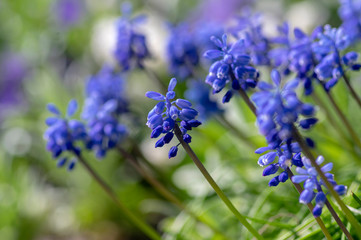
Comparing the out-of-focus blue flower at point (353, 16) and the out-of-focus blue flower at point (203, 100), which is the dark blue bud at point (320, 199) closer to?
the out-of-focus blue flower at point (353, 16)

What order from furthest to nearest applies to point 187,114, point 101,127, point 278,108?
point 101,127 → point 187,114 → point 278,108

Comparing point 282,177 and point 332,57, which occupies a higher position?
point 332,57

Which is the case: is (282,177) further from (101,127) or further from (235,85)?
(101,127)

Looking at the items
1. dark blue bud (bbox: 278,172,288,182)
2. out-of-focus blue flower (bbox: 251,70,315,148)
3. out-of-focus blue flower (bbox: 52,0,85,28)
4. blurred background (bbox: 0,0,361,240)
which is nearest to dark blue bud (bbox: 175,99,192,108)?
out-of-focus blue flower (bbox: 251,70,315,148)

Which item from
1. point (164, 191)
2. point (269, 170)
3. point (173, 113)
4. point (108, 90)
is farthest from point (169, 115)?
point (108, 90)

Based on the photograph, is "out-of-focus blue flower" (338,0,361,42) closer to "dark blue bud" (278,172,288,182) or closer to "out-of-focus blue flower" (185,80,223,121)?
"out-of-focus blue flower" (185,80,223,121)

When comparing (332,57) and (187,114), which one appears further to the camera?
(332,57)
